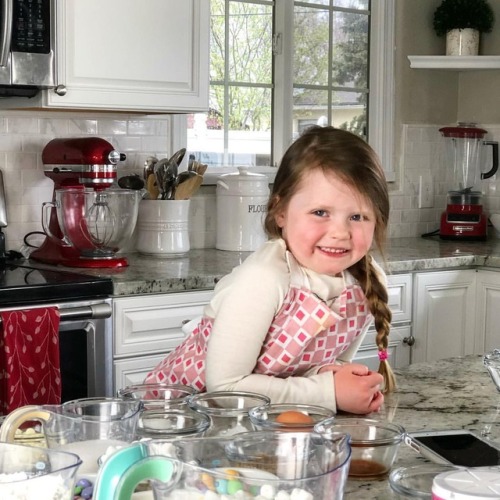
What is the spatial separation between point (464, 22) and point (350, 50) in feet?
1.78

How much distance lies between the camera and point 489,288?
383cm

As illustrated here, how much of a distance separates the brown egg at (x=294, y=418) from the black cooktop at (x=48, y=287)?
5.49 feet

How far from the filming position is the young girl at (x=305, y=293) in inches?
62.2

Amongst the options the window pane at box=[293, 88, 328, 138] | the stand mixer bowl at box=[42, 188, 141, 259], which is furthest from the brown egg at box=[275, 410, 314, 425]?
the window pane at box=[293, 88, 328, 138]

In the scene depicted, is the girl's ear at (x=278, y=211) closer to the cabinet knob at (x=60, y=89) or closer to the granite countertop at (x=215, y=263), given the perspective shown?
the granite countertop at (x=215, y=263)

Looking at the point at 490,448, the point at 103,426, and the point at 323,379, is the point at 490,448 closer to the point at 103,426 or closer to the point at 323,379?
the point at 323,379

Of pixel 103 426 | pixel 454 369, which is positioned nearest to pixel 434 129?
pixel 454 369

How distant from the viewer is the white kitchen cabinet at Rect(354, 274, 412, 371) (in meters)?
3.57

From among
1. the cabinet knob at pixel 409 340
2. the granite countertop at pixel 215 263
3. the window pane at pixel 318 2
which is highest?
the window pane at pixel 318 2

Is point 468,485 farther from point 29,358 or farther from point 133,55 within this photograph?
point 133,55

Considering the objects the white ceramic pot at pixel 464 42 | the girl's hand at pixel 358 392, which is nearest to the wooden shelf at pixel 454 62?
the white ceramic pot at pixel 464 42

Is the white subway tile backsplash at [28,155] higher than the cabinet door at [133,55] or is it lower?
lower

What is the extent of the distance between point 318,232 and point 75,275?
4.83 ft

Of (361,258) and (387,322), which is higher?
(361,258)
